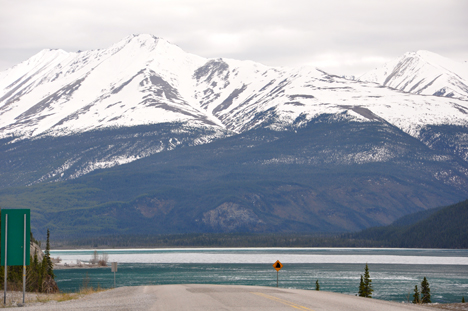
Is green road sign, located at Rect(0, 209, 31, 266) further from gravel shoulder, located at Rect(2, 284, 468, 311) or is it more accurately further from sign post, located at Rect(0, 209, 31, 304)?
gravel shoulder, located at Rect(2, 284, 468, 311)

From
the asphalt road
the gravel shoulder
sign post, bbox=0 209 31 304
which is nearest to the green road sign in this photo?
sign post, bbox=0 209 31 304

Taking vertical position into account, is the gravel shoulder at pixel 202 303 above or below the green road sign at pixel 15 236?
below

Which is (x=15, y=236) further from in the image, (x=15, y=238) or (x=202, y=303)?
(x=202, y=303)

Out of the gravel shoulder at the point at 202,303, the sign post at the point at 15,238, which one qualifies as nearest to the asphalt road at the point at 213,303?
the gravel shoulder at the point at 202,303

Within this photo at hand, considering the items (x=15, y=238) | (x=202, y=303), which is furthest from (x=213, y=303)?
(x=15, y=238)

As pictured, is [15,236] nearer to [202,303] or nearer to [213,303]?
[202,303]

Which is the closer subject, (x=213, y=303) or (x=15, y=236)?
(x=213, y=303)

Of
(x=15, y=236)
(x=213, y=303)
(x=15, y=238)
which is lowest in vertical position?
(x=213, y=303)

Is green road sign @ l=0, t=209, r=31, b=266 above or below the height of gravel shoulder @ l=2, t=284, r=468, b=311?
above

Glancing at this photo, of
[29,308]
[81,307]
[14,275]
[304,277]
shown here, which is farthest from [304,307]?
[304,277]

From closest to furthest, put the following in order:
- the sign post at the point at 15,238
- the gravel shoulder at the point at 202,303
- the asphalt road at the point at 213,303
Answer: the asphalt road at the point at 213,303 < the gravel shoulder at the point at 202,303 < the sign post at the point at 15,238

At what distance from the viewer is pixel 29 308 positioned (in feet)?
138

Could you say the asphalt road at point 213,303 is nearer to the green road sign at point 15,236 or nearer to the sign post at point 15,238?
the sign post at point 15,238

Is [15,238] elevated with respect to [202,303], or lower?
elevated
